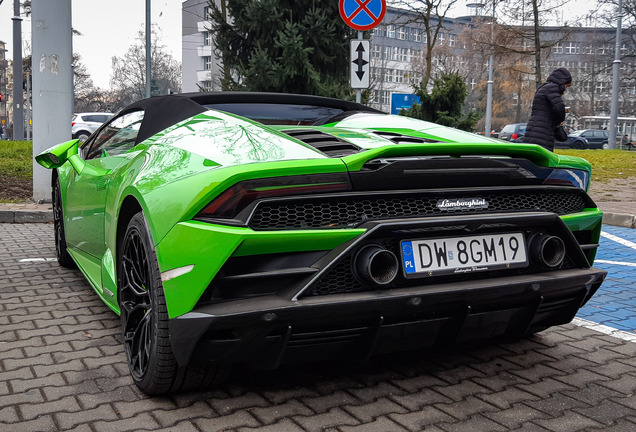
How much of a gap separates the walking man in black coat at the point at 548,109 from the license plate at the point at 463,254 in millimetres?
6377

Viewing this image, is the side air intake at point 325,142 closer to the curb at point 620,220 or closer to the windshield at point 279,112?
the windshield at point 279,112

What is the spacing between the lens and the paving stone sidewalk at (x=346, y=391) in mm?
2582

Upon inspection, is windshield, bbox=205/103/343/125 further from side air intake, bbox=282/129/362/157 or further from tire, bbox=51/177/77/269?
tire, bbox=51/177/77/269

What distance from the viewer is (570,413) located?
106 inches

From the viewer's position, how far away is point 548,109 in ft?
29.3

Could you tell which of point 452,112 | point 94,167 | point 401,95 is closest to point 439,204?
point 94,167

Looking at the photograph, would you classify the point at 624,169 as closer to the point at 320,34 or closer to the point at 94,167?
the point at 320,34

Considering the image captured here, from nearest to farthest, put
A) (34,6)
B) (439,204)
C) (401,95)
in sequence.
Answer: (439,204), (34,6), (401,95)

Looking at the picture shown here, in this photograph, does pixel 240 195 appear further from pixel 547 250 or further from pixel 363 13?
pixel 363 13

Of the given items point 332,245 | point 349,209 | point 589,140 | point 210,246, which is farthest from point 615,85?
point 210,246

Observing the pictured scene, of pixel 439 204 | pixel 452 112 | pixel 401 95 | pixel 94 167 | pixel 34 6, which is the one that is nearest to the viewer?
pixel 439 204

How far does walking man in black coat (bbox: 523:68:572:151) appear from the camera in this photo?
28.8 ft

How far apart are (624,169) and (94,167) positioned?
14.7 meters

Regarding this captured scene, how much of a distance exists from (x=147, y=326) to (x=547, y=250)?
163 centimetres
